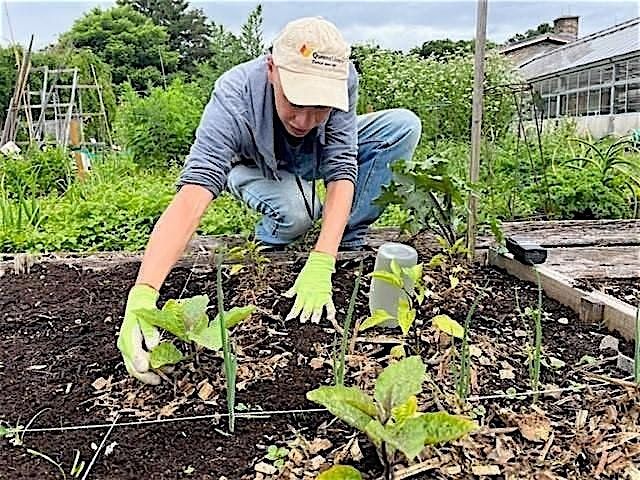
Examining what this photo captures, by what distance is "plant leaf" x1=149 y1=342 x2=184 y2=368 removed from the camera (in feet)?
4.57

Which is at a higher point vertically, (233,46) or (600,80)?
(600,80)

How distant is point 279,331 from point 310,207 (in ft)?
2.55

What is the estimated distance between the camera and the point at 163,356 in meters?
1.39

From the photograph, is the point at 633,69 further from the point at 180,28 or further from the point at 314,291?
the point at 314,291

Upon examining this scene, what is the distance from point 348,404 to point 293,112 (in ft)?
3.22

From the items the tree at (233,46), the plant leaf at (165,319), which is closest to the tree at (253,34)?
the tree at (233,46)

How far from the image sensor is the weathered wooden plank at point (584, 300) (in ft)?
5.54

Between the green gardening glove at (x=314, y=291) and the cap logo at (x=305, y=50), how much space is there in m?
0.54

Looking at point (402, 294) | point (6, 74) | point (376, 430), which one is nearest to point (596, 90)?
point (6, 74)

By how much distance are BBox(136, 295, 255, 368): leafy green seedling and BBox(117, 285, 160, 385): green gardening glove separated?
5 centimetres

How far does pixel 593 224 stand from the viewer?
3000mm

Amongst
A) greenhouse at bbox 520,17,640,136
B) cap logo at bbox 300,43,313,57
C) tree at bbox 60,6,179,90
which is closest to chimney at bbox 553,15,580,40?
greenhouse at bbox 520,17,640,136

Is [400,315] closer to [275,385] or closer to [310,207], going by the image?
[275,385]

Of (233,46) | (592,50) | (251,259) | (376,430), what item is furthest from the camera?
(592,50)
